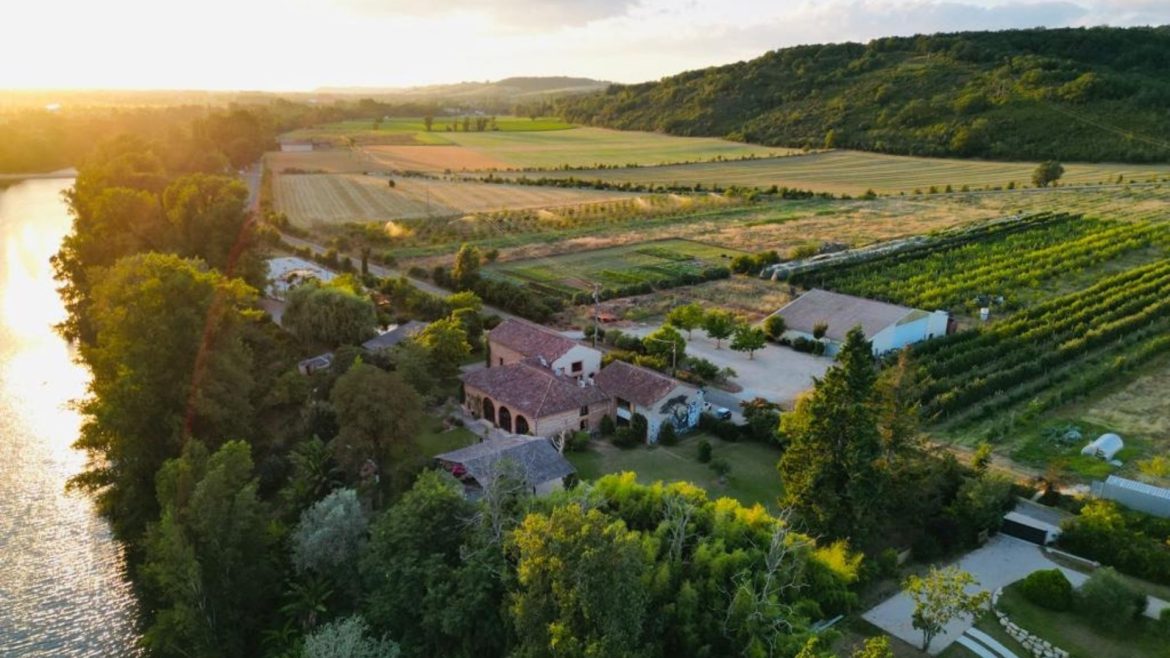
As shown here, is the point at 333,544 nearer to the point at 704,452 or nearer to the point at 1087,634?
the point at 704,452

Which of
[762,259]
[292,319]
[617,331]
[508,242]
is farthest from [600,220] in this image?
[292,319]

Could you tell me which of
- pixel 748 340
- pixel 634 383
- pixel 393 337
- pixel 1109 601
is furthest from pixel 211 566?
pixel 748 340

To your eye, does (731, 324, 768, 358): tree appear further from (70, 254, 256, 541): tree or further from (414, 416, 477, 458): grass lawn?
(70, 254, 256, 541): tree

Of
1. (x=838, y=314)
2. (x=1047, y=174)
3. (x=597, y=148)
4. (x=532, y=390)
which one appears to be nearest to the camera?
(x=532, y=390)

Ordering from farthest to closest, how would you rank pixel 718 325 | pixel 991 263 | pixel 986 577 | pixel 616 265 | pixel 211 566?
pixel 616 265 < pixel 991 263 < pixel 718 325 < pixel 986 577 < pixel 211 566

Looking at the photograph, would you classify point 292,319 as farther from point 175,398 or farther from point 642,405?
point 642,405

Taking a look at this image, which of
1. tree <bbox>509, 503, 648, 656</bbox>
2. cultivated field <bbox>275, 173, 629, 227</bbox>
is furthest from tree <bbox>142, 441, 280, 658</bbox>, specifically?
cultivated field <bbox>275, 173, 629, 227</bbox>
